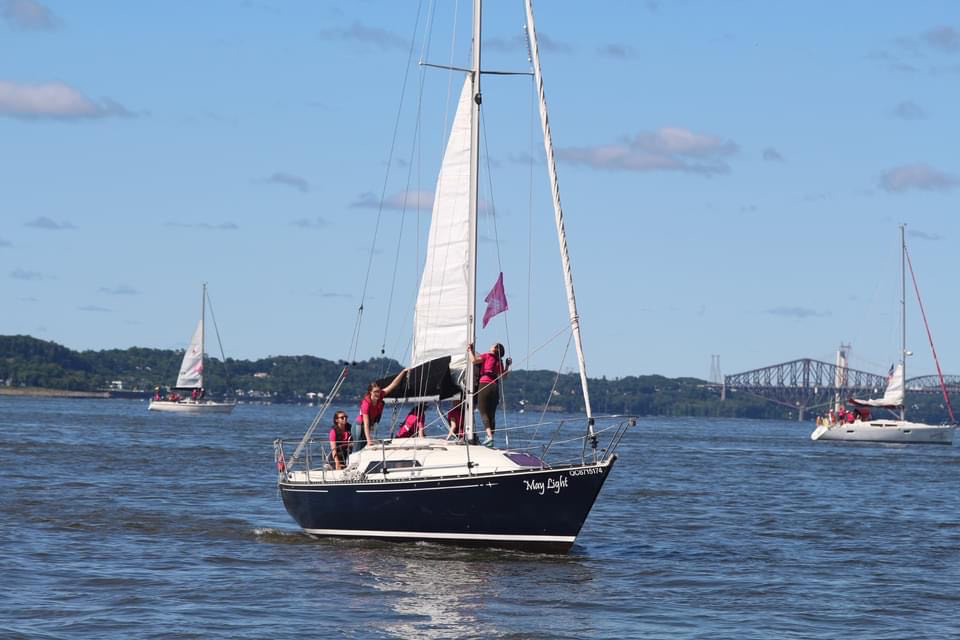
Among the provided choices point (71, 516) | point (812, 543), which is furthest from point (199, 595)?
point (812, 543)

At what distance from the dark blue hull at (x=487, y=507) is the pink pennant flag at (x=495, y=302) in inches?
121

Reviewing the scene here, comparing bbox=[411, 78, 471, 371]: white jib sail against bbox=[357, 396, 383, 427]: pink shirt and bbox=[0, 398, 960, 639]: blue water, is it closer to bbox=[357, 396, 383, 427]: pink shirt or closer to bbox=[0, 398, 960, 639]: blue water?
bbox=[357, 396, 383, 427]: pink shirt

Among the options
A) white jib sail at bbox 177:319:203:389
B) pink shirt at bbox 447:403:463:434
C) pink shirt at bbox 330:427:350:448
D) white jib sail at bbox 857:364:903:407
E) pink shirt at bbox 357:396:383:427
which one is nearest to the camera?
pink shirt at bbox 447:403:463:434

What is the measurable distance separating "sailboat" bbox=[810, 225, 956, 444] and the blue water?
5212cm

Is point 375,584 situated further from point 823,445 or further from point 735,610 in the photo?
point 823,445

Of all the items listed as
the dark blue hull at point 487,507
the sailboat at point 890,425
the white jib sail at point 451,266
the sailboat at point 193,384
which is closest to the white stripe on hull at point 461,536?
the dark blue hull at point 487,507

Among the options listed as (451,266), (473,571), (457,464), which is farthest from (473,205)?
(473,571)

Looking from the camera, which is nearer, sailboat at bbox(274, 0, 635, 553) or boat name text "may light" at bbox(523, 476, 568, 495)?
boat name text "may light" at bbox(523, 476, 568, 495)

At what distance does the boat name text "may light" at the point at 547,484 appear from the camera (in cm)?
2430

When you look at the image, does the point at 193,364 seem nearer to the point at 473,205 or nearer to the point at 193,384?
the point at 193,384

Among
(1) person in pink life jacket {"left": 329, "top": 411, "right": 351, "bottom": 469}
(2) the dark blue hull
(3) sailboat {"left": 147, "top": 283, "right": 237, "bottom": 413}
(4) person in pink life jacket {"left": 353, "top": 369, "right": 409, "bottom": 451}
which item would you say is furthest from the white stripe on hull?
(3) sailboat {"left": 147, "top": 283, "right": 237, "bottom": 413}

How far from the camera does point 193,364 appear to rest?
433 feet

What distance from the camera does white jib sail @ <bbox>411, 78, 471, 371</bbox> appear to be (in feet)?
85.6

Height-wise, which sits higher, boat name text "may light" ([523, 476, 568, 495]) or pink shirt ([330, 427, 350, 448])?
→ pink shirt ([330, 427, 350, 448])
